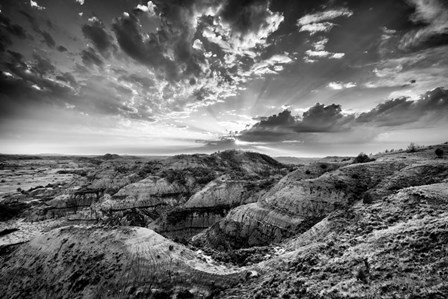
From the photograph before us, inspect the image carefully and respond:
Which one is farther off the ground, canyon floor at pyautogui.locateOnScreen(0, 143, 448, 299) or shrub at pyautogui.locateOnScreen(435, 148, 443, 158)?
shrub at pyautogui.locateOnScreen(435, 148, 443, 158)

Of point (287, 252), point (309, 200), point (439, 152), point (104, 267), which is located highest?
point (439, 152)

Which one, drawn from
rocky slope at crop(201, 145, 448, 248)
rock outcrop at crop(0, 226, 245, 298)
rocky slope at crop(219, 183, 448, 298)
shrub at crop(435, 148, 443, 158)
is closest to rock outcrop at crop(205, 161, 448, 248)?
rocky slope at crop(201, 145, 448, 248)

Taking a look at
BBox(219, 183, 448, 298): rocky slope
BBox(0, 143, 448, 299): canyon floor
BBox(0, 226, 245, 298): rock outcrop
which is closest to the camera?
BBox(219, 183, 448, 298): rocky slope

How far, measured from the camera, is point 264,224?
91.9 ft

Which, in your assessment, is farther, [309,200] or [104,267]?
[309,200]

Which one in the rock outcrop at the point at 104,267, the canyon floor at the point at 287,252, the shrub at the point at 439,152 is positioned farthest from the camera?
the shrub at the point at 439,152

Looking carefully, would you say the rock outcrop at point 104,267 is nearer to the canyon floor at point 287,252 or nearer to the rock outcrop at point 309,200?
the canyon floor at point 287,252

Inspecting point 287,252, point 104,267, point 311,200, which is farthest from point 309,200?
point 104,267

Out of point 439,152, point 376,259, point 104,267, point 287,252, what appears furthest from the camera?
point 439,152

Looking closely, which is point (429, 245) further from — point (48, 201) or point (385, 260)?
point (48, 201)

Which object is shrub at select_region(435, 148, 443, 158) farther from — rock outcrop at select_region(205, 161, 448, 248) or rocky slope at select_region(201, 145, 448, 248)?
rock outcrop at select_region(205, 161, 448, 248)

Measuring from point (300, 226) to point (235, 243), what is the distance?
9.52 metres

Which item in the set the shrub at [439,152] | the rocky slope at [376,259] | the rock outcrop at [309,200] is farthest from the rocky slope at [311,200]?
the rocky slope at [376,259]

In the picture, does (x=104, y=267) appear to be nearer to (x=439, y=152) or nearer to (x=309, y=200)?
(x=309, y=200)
